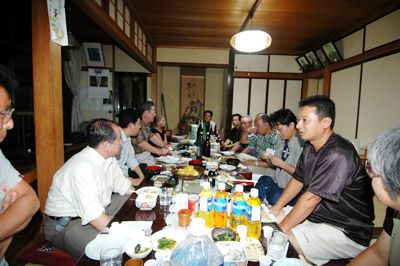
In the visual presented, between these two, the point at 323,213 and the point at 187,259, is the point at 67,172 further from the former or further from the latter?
the point at 323,213

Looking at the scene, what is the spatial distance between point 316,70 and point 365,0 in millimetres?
2626

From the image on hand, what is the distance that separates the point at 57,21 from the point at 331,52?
5.58 metres

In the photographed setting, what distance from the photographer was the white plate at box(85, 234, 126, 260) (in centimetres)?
105

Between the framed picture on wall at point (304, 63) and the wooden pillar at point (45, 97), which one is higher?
the framed picture on wall at point (304, 63)

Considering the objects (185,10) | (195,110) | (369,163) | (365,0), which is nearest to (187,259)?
(369,163)

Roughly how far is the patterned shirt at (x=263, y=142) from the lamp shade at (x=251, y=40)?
1316mm

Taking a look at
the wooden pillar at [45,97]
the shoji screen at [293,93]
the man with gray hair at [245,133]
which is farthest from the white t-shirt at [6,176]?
the shoji screen at [293,93]

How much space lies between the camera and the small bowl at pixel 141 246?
1036mm

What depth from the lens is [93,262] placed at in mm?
1014

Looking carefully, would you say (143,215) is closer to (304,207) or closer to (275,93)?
(304,207)

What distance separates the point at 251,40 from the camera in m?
3.16

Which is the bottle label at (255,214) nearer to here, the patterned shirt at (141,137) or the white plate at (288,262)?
the white plate at (288,262)

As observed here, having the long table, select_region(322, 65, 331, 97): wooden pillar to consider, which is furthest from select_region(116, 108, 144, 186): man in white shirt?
select_region(322, 65, 331, 97): wooden pillar

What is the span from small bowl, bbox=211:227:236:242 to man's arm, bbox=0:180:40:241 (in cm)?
103
